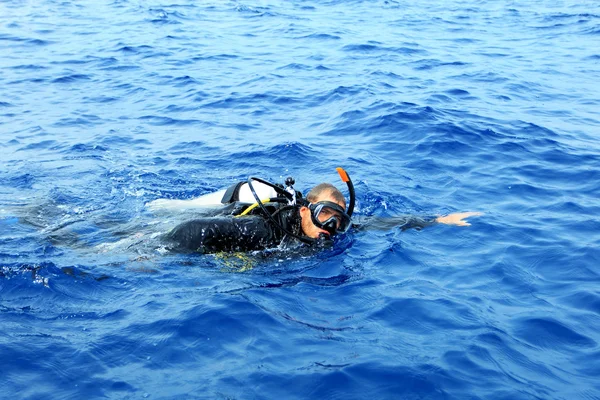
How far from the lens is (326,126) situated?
386 inches

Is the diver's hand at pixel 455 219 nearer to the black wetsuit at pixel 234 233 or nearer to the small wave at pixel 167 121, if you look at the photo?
the black wetsuit at pixel 234 233

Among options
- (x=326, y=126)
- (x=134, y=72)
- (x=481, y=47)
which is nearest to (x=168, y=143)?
(x=326, y=126)

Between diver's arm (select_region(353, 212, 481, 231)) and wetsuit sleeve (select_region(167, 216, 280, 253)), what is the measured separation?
3.57ft

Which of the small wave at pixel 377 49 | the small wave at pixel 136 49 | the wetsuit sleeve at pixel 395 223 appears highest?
the wetsuit sleeve at pixel 395 223

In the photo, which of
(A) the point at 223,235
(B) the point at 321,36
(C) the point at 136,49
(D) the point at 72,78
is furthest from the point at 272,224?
(B) the point at 321,36

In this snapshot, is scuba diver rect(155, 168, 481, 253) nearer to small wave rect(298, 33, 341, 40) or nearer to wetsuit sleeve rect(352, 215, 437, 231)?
wetsuit sleeve rect(352, 215, 437, 231)

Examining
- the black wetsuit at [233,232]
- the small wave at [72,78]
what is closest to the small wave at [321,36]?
the small wave at [72,78]

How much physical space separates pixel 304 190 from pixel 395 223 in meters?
1.42

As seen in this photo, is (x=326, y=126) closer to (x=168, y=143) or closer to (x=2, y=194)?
(x=168, y=143)

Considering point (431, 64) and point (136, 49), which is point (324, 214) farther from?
point (136, 49)

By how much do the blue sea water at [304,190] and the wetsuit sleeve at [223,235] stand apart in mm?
116

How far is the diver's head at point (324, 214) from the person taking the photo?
18.4 ft

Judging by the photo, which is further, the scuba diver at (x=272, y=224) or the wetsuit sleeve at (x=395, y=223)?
the wetsuit sleeve at (x=395, y=223)

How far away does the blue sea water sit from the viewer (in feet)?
13.9
